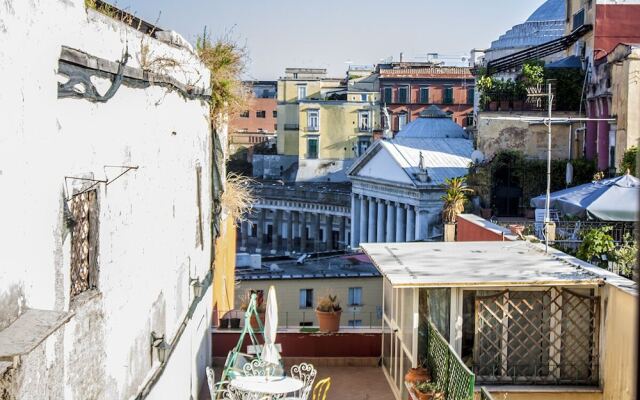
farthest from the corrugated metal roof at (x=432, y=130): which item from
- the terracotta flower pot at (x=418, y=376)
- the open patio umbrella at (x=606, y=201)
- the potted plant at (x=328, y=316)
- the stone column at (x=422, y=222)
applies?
the terracotta flower pot at (x=418, y=376)

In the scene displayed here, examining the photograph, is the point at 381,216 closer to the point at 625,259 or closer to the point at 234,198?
the point at 234,198

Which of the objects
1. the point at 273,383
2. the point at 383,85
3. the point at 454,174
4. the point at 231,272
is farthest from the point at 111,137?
the point at 383,85

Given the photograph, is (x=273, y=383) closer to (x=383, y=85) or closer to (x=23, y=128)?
(x=23, y=128)

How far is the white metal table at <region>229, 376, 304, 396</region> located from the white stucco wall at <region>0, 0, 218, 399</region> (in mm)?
591

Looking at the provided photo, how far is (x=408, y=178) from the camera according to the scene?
167ft

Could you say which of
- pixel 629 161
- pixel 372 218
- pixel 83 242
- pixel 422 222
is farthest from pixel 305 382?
pixel 372 218

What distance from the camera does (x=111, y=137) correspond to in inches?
263

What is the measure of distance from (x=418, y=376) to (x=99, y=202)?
186 inches

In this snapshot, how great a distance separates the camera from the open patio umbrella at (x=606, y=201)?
16.3 metres

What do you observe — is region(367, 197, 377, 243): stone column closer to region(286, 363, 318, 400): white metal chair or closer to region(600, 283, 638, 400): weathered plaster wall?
region(286, 363, 318, 400): white metal chair

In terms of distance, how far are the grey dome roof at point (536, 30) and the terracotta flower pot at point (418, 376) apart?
53.3 meters

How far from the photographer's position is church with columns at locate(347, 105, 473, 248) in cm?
5003

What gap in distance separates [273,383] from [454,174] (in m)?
41.6

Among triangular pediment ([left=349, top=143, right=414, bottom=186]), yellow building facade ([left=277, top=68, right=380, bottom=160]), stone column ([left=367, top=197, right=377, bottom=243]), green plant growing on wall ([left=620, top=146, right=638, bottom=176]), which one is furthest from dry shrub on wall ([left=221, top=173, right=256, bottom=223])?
yellow building facade ([left=277, top=68, right=380, bottom=160])
